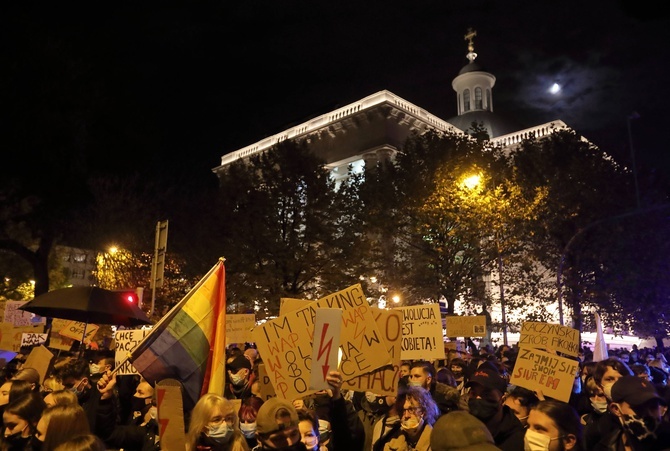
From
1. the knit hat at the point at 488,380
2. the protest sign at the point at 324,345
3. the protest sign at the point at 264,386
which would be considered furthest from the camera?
the protest sign at the point at 264,386

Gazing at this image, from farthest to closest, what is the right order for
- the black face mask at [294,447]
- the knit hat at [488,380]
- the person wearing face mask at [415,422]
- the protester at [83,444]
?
1. the knit hat at [488,380]
2. the person wearing face mask at [415,422]
3. the black face mask at [294,447]
4. the protester at [83,444]

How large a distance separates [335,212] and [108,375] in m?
20.1

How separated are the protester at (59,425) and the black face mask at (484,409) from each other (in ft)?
10.0

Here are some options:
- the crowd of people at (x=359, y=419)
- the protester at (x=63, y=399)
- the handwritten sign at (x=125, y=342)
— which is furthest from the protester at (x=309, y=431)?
the handwritten sign at (x=125, y=342)

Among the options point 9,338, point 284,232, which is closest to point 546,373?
point 9,338

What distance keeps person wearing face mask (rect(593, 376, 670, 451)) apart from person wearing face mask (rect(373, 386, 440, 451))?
4.22 ft

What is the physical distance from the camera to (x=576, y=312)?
24359mm

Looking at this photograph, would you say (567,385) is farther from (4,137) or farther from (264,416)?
(4,137)

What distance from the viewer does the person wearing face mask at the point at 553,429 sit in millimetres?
3877

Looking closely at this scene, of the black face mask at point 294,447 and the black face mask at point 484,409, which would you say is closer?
the black face mask at point 294,447

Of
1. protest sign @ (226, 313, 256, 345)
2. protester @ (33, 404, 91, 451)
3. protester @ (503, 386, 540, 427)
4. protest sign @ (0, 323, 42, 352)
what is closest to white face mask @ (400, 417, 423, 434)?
protester @ (503, 386, 540, 427)

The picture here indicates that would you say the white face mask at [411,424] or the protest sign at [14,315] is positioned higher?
the protest sign at [14,315]

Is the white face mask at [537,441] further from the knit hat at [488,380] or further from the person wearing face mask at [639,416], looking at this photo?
the knit hat at [488,380]

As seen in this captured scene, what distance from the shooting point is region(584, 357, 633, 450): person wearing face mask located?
197 inches
